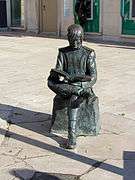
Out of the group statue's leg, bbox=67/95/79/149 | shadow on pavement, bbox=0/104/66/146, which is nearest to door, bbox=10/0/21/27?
shadow on pavement, bbox=0/104/66/146

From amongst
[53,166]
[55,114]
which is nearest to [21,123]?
[55,114]

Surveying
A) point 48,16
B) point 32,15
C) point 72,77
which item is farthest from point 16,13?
point 72,77

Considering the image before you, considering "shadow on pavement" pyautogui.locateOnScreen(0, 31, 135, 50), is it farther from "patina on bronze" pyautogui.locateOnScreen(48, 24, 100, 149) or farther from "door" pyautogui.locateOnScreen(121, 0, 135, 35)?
"patina on bronze" pyautogui.locateOnScreen(48, 24, 100, 149)

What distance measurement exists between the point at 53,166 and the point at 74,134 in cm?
67

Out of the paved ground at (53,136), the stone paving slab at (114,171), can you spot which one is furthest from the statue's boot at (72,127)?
the stone paving slab at (114,171)

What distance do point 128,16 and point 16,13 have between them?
282 inches

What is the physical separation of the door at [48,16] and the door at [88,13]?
1999mm

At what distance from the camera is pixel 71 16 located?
64.6ft

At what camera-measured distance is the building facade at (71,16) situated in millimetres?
17750

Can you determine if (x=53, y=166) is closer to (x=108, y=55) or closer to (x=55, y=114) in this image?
(x=55, y=114)

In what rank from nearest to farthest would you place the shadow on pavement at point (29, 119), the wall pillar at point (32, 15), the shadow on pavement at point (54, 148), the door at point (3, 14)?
1. the shadow on pavement at point (54, 148)
2. the shadow on pavement at point (29, 119)
3. the wall pillar at point (32, 15)
4. the door at point (3, 14)

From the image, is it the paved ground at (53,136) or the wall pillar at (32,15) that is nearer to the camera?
the paved ground at (53,136)

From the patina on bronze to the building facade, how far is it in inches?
460

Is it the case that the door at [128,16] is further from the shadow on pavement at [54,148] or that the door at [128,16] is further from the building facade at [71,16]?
the shadow on pavement at [54,148]
